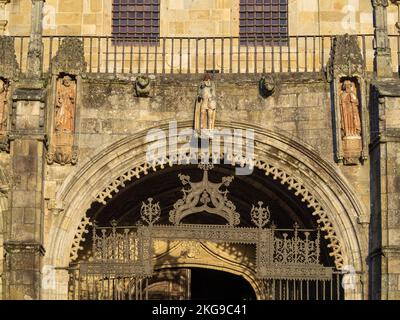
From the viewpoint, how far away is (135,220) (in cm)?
2248

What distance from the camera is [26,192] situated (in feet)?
64.0

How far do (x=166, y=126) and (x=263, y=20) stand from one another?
129 inches

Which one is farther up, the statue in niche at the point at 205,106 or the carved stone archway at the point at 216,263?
the statue in niche at the point at 205,106

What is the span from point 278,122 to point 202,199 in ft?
5.35

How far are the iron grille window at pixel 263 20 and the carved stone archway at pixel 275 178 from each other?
2.67 m

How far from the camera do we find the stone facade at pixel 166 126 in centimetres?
1962

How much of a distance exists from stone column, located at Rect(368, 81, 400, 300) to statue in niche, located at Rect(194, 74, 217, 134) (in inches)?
94.1

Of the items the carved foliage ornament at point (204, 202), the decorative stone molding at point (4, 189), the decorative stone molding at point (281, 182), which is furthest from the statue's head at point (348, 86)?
the decorative stone molding at point (4, 189)

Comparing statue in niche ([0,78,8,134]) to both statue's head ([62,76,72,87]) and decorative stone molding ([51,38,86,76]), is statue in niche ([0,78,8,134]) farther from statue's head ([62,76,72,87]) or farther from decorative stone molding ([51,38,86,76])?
statue's head ([62,76,72,87])

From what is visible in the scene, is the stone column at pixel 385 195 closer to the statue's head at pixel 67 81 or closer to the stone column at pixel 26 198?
the statue's head at pixel 67 81

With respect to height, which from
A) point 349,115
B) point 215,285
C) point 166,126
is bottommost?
point 215,285

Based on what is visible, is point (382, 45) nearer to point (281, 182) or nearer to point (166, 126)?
point (281, 182)

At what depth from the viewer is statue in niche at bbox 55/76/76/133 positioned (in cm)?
2014

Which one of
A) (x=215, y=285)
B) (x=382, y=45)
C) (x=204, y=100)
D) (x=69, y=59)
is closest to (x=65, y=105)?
(x=69, y=59)
